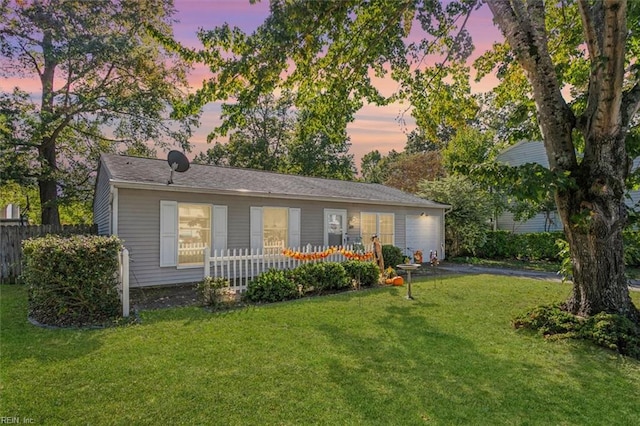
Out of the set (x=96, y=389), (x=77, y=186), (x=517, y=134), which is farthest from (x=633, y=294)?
(x=77, y=186)

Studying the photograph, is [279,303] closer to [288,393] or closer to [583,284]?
[288,393]

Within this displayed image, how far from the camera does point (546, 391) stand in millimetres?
3520

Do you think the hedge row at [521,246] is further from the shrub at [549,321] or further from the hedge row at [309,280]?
the shrub at [549,321]

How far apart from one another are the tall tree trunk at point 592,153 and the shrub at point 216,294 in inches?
243

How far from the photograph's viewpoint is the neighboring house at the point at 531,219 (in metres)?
18.5

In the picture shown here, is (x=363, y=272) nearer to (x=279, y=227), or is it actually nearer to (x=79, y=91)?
(x=279, y=227)

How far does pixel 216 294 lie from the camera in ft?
22.7

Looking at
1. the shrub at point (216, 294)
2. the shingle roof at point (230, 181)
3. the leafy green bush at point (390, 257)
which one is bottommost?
the shrub at point (216, 294)

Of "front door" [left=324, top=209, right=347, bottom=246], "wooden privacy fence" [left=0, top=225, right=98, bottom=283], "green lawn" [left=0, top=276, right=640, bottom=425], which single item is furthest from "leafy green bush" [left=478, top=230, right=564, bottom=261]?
"wooden privacy fence" [left=0, top=225, right=98, bottom=283]

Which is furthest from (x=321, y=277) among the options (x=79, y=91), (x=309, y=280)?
(x=79, y=91)

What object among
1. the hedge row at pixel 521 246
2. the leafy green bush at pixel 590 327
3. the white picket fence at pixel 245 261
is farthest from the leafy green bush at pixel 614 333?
the hedge row at pixel 521 246

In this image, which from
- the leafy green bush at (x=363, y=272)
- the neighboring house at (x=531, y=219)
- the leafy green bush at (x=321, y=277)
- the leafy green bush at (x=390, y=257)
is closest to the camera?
the leafy green bush at (x=321, y=277)

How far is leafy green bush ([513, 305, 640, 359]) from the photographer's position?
4.67m

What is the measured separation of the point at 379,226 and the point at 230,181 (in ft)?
21.0
